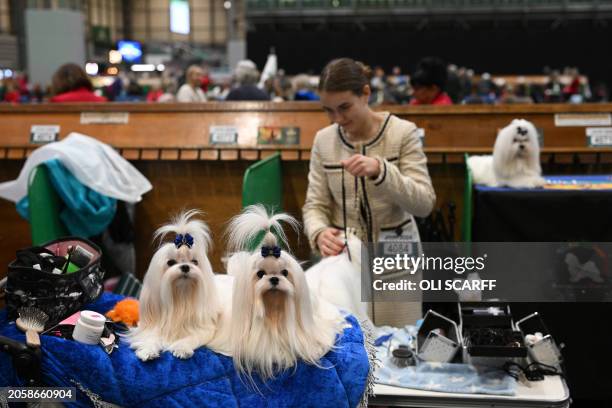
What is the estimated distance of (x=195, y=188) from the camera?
155 inches

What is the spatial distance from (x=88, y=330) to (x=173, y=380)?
28 centimetres

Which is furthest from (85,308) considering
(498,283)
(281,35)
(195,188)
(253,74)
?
(281,35)

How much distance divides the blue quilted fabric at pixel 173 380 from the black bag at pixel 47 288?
0.14 metres

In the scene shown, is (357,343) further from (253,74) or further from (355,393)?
(253,74)

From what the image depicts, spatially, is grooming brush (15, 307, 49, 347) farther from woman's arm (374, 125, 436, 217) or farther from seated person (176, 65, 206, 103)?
seated person (176, 65, 206, 103)

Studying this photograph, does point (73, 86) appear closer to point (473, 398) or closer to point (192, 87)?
point (192, 87)

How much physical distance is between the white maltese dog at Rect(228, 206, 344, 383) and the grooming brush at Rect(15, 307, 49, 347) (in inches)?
22.7

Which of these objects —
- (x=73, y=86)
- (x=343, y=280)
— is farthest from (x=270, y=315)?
(x=73, y=86)

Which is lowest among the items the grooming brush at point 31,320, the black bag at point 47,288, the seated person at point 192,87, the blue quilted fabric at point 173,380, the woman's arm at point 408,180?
the blue quilted fabric at point 173,380

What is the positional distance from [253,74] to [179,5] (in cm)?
1994

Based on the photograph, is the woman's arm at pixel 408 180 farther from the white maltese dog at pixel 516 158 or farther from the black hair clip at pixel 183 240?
the white maltese dog at pixel 516 158

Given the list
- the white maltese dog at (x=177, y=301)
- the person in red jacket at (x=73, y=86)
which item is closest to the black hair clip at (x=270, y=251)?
the white maltese dog at (x=177, y=301)

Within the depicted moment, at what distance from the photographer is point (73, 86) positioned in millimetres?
4531

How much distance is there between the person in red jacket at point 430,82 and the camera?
166 inches
